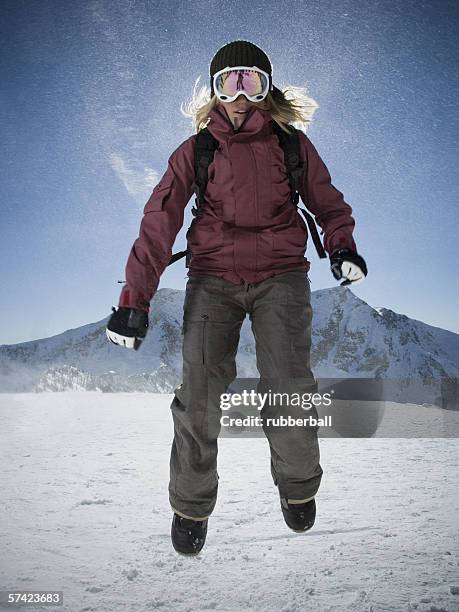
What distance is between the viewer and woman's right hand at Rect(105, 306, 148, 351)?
7.39ft

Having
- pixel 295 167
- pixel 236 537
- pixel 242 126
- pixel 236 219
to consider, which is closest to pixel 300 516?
pixel 236 537

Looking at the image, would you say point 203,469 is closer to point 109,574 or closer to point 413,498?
point 109,574

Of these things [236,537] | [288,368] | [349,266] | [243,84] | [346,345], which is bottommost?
A: [236,537]

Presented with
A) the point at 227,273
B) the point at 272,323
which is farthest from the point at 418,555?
the point at 227,273

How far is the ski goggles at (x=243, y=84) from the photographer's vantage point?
8.73ft

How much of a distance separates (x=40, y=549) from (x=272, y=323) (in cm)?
212

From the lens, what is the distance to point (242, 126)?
2.54 m

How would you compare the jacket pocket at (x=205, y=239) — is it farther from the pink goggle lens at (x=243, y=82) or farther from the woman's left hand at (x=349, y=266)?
the pink goggle lens at (x=243, y=82)

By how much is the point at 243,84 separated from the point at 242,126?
315mm

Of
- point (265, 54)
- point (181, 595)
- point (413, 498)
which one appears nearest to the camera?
point (181, 595)

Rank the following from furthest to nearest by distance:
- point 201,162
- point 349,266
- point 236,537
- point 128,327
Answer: point 236,537 → point 201,162 → point 349,266 → point 128,327

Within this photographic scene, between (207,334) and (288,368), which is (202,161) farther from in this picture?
(288,368)

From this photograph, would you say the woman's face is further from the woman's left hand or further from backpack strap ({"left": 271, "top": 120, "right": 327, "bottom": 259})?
the woman's left hand

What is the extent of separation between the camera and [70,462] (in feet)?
16.8
